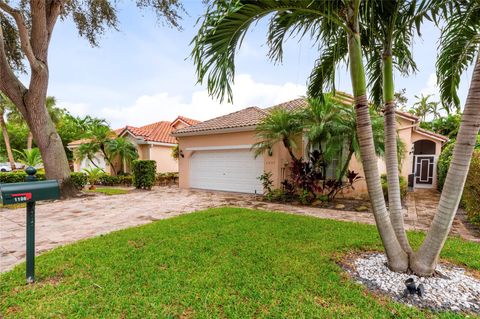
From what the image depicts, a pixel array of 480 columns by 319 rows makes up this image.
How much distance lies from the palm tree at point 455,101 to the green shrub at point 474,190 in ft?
9.30

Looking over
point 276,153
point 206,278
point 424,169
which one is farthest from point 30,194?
point 424,169

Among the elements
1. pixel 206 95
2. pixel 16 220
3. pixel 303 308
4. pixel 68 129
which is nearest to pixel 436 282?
pixel 303 308

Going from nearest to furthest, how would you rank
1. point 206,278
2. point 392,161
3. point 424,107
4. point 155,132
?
point 206,278 < point 392,161 < point 155,132 < point 424,107

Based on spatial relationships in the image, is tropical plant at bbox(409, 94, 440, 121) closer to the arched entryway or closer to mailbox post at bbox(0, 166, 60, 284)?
the arched entryway

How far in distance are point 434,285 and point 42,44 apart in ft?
49.9

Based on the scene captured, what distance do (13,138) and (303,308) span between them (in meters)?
54.4

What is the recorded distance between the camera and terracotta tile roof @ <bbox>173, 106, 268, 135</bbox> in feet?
43.2

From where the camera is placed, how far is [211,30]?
10.4 feet

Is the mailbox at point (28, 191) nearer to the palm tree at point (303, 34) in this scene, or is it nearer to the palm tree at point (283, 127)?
the palm tree at point (303, 34)

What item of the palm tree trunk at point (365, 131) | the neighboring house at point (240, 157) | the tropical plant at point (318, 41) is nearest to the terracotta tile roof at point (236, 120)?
the neighboring house at point (240, 157)

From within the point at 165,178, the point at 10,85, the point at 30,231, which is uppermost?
the point at 10,85

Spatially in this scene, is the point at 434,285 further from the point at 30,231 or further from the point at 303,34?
the point at 30,231

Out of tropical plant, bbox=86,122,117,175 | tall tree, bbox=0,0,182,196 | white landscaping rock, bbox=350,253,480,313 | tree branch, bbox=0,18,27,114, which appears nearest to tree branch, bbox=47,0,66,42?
tall tree, bbox=0,0,182,196

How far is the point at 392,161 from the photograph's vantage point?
383cm
